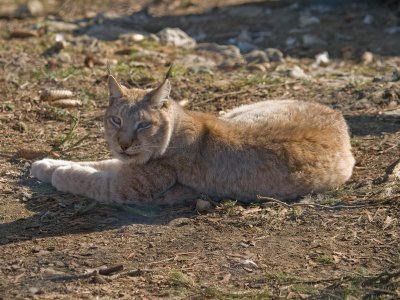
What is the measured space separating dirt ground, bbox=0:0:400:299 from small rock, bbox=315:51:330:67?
70 mm

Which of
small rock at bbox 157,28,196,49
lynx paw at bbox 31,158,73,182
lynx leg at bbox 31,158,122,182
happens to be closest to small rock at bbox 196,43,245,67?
small rock at bbox 157,28,196,49

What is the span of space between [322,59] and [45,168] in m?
5.04

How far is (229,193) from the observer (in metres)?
5.98

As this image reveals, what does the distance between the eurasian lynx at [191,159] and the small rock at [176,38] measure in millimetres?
5008

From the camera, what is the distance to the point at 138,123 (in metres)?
5.89

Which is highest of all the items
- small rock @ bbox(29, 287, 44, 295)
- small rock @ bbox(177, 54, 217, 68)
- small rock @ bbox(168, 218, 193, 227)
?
small rock @ bbox(29, 287, 44, 295)

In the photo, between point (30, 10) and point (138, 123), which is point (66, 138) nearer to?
point (138, 123)

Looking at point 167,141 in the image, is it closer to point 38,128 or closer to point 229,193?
point 229,193

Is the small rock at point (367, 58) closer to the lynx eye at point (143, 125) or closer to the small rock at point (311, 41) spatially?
the small rock at point (311, 41)

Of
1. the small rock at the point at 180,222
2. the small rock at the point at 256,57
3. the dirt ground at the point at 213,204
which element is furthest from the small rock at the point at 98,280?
the small rock at the point at 256,57

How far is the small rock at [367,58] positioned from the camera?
10.3 metres

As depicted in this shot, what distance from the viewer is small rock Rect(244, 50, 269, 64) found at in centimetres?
1026

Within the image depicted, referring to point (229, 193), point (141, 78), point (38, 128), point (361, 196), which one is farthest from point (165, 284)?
point (141, 78)

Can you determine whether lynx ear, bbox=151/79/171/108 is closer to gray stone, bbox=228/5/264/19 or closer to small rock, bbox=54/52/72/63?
small rock, bbox=54/52/72/63
